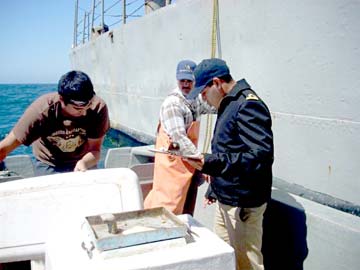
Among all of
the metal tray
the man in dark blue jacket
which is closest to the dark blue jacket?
the man in dark blue jacket

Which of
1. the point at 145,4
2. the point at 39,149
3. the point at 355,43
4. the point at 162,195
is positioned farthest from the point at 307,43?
the point at 145,4

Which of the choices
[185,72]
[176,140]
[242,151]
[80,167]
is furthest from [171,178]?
[242,151]

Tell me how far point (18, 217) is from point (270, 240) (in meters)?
1.93

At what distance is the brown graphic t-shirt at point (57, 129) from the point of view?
295cm

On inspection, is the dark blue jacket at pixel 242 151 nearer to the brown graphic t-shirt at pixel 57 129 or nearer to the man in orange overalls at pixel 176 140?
the man in orange overalls at pixel 176 140

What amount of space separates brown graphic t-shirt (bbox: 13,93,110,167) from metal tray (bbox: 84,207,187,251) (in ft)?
4.32

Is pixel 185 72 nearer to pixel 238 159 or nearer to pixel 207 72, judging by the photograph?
pixel 207 72

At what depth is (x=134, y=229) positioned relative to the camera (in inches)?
72.6

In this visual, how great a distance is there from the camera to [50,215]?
2.37 metres

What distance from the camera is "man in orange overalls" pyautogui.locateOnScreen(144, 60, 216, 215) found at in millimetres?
3100

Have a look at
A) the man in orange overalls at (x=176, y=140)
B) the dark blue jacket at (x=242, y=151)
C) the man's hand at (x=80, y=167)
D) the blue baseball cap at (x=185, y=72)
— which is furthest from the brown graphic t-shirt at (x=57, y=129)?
the dark blue jacket at (x=242, y=151)

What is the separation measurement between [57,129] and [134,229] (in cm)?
158

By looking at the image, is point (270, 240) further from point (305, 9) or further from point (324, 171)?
point (305, 9)

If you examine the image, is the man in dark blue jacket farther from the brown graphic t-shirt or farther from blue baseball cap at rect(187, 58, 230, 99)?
the brown graphic t-shirt
